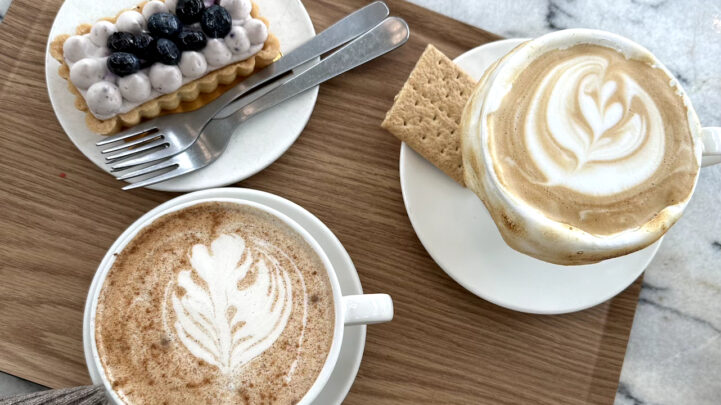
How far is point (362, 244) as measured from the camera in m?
1.11

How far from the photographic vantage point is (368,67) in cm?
115

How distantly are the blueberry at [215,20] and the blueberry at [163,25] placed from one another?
1.8 inches

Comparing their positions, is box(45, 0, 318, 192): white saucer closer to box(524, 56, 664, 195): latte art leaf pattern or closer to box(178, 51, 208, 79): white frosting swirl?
box(178, 51, 208, 79): white frosting swirl

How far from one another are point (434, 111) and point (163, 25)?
1.59 ft

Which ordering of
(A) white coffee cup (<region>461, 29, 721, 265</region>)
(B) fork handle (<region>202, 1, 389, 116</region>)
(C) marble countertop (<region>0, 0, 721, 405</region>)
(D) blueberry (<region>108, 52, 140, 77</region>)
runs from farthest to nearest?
(C) marble countertop (<region>0, 0, 721, 405</region>) < (B) fork handle (<region>202, 1, 389, 116</region>) < (D) blueberry (<region>108, 52, 140, 77</region>) < (A) white coffee cup (<region>461, 29, 721, 265</region>)

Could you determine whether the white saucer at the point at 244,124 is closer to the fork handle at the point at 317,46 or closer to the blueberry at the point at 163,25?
the fork handle at the point at 317,46

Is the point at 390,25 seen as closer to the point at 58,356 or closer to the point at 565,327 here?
the point at 565,327

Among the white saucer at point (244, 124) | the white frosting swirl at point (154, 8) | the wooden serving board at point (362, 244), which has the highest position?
the white frosting swirl at point (154, 8)

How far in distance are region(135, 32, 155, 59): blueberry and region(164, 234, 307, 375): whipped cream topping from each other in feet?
1.17

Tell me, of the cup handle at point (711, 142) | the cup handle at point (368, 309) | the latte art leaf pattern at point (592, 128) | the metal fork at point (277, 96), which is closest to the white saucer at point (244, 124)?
the metal fork at point (277, 96)

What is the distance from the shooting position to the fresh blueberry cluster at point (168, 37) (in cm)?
100

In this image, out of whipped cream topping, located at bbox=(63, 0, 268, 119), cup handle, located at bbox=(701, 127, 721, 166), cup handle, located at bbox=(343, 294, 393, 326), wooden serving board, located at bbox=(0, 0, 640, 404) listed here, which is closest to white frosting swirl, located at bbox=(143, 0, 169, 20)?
whipped cream topping, located at bbox=(63, 0, 268, 119)

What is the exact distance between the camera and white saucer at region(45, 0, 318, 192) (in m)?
1.06

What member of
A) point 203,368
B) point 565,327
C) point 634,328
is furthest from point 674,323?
point 203,368
